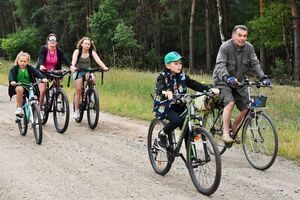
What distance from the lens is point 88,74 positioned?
33.8 ft

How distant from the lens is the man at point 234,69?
7.13m

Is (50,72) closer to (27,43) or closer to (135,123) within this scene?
(135,123)

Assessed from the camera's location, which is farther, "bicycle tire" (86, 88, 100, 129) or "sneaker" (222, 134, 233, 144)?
"bicycle tire" (86, 88, 100, 129)

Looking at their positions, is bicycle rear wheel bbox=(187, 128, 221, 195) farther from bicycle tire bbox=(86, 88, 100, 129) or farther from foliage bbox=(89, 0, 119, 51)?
foliage bbox=(89, 0, 119, 51)

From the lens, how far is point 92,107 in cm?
1030

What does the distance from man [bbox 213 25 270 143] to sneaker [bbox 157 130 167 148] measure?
3.48 ft

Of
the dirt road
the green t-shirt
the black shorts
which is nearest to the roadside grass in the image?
the dirt road

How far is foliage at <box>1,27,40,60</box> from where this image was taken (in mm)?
50219

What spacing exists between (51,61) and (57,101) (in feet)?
2.99

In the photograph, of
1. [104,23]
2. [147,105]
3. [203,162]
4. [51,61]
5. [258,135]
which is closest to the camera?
[203,162]

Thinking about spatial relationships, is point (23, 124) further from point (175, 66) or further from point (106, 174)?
point (175, 66)

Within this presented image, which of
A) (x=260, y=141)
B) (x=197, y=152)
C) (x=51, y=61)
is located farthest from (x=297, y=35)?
(x=197, y=152)

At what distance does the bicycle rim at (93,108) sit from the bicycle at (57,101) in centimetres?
61

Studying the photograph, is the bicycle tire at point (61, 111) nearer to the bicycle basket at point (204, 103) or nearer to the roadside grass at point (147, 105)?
the roadside grass at point (147, 105)
